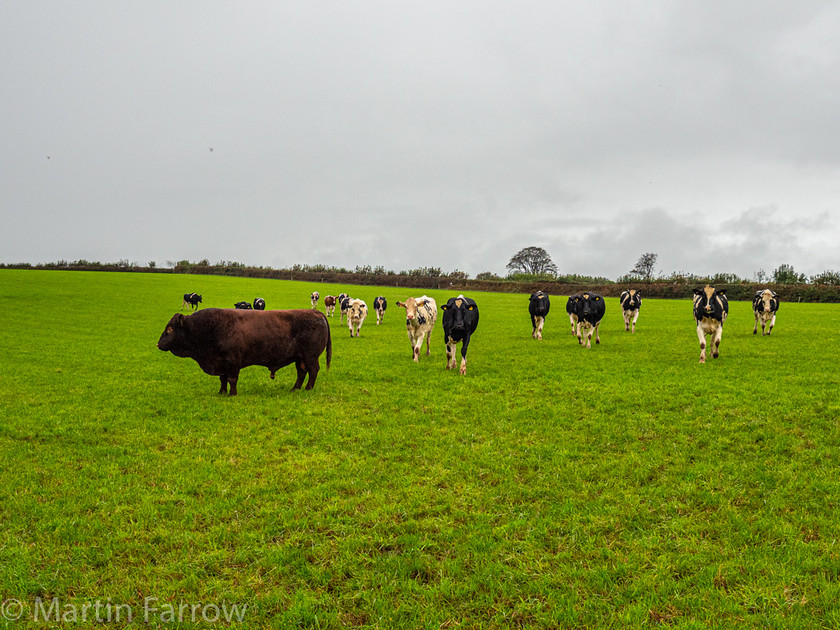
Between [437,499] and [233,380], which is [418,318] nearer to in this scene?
[233,380]

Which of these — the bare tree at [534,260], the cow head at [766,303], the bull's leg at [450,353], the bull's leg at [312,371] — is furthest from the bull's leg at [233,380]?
the bare tree at [534,260]

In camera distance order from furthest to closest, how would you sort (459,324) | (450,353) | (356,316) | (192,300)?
(192,300), (356,316), (450,353), (459,324)

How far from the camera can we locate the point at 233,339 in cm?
956

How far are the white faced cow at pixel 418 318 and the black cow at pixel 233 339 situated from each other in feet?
15.1

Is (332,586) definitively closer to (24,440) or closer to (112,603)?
(112,603)

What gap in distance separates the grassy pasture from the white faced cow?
9.68ft

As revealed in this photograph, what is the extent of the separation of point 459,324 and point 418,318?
2.25 m

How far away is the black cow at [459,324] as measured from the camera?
1238 cm

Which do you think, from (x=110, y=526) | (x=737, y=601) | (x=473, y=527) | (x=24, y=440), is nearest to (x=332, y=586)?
(x=473, y=527)

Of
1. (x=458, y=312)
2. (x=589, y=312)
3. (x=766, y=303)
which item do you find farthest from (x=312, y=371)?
(x=766, y=303)

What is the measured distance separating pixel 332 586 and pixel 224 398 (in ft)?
22.6

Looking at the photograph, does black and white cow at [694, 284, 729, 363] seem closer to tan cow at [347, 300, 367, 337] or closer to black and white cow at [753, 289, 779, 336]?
black and white cow at [753, 289, 779, 336]

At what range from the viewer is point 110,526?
15.6 feet

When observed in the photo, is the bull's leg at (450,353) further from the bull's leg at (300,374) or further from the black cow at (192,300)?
the black cow at (192,300)
